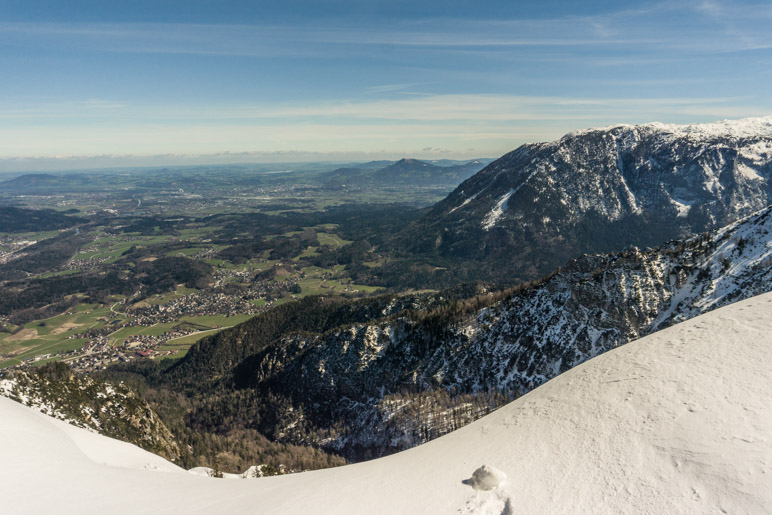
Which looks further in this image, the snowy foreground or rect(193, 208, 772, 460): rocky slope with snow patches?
rect(193, 208, 772, 460): rocky slope with snow patches

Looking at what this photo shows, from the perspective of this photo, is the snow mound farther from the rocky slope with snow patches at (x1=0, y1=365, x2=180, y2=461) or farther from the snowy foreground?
the rocky slope with snow patches at (x1=0, y1=365, x2=180, y2=461)

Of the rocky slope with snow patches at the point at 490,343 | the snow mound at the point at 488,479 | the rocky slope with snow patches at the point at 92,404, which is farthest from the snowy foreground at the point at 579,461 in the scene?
the rocky slope with snow patches at the point at 490,343

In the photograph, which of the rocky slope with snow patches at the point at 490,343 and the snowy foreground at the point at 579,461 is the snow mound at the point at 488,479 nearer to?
the snowy foreground at the point at 579,461

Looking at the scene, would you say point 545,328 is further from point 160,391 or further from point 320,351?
point 160,391

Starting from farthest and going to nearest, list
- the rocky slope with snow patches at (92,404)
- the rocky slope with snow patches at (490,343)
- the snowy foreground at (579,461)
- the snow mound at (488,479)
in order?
the rocky slope with snow patches at (490,343)
the rocky slope with snow patches at (92,404)
the snow mound at (488,479)
the snowy foreground at (579,461)

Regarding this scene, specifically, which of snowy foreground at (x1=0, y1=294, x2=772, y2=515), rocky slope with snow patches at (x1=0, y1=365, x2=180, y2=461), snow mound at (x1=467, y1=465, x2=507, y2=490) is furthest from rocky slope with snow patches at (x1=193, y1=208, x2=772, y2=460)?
snow mound at (x1=467, y1=465, x2=507, y2=490)

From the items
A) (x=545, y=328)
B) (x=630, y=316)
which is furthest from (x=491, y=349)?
(x=630, y=316)
